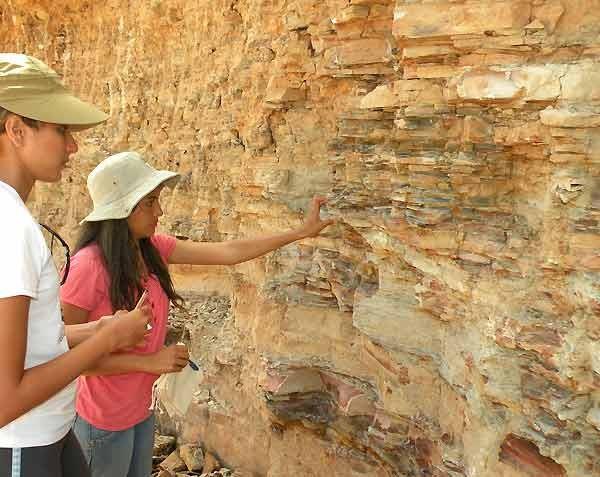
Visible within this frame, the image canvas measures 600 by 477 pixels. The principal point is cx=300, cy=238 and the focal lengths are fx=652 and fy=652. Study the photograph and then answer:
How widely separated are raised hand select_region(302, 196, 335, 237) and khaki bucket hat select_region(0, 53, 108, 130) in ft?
5.37

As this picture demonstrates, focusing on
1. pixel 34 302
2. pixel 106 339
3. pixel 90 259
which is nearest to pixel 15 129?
pixel 34 302

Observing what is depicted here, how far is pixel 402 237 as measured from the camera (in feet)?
9.16

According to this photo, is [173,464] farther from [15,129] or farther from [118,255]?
[15,129]

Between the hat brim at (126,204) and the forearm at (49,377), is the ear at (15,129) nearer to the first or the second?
the forearm at (49,377)

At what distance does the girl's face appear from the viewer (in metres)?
2.31

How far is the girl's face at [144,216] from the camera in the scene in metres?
2.31

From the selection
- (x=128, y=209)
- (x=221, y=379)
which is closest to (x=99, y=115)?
(x=128, y=209)

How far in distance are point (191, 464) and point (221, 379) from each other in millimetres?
576

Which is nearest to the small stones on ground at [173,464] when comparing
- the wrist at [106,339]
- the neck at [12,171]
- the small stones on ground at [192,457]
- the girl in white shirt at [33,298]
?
the small stones on ground at [192,457]

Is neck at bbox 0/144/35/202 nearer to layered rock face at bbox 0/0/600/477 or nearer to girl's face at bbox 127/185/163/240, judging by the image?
girl's face at bbox 127/185/163/240

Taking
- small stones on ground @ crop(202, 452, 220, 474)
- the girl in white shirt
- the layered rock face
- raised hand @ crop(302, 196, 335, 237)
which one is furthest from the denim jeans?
small stones on ground @ crop(202, 452, 220, 474)

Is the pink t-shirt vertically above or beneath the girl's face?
beneath

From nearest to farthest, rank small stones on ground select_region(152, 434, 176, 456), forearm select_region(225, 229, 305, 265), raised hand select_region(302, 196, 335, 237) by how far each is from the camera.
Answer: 1. forearm select_region(225, 229, 305, 265)
2. raised hand select_region(302, 196, 335, 237)
3. small stones on ground select_region(152, 434, 176, 456)

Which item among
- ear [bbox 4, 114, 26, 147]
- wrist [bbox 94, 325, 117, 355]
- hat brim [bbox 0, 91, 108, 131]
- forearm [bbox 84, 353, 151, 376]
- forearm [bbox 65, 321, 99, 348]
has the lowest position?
forearm [bbox 84, 353, 151, 376]
